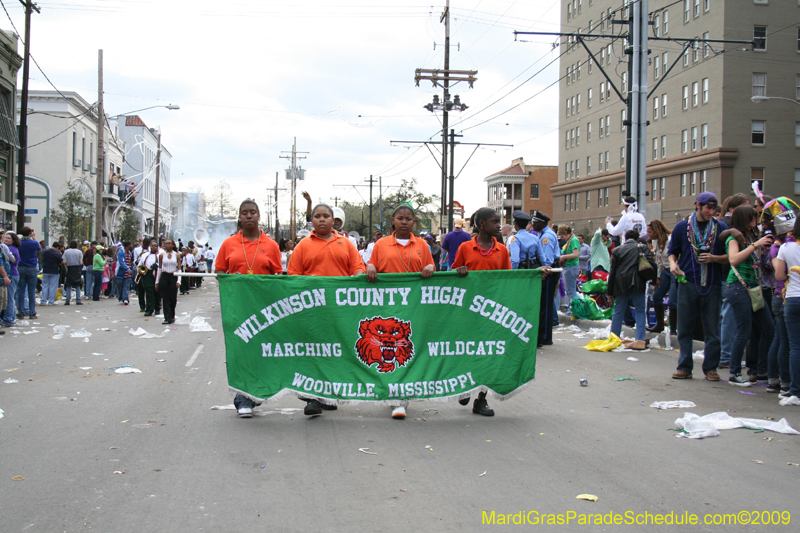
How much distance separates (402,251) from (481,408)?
64.3 inches

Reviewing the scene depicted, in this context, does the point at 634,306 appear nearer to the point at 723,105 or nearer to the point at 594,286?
the point at 594,286

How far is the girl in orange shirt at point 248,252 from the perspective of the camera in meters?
6.59

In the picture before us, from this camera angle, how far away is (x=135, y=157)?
7238 centimetres

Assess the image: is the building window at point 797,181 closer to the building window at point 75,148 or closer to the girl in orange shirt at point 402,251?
the girl in orange shirt at point 402,251

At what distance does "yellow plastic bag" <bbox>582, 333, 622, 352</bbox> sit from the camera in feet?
35.4

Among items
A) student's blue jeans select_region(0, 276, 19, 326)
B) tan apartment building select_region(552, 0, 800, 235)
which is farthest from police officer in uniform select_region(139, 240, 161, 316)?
tan apartment building select_region(552, 0, 800, 235)

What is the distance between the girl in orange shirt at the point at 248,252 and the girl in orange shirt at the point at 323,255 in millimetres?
268

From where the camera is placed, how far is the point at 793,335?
6797mm

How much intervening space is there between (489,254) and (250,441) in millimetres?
2781

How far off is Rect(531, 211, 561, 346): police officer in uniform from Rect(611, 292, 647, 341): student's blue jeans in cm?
98

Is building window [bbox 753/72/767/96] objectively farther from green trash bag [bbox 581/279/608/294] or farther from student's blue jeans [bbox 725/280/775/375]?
student's blue jeans [bbox 725/280/775/375]


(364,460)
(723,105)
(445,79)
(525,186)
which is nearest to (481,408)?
(364,460)

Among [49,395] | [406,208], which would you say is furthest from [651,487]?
[49,395]

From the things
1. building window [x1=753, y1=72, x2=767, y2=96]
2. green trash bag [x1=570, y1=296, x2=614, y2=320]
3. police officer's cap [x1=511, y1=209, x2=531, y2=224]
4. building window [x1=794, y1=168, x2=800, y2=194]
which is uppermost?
building window [x1=753, y1=72, x2=767, y2=96]
